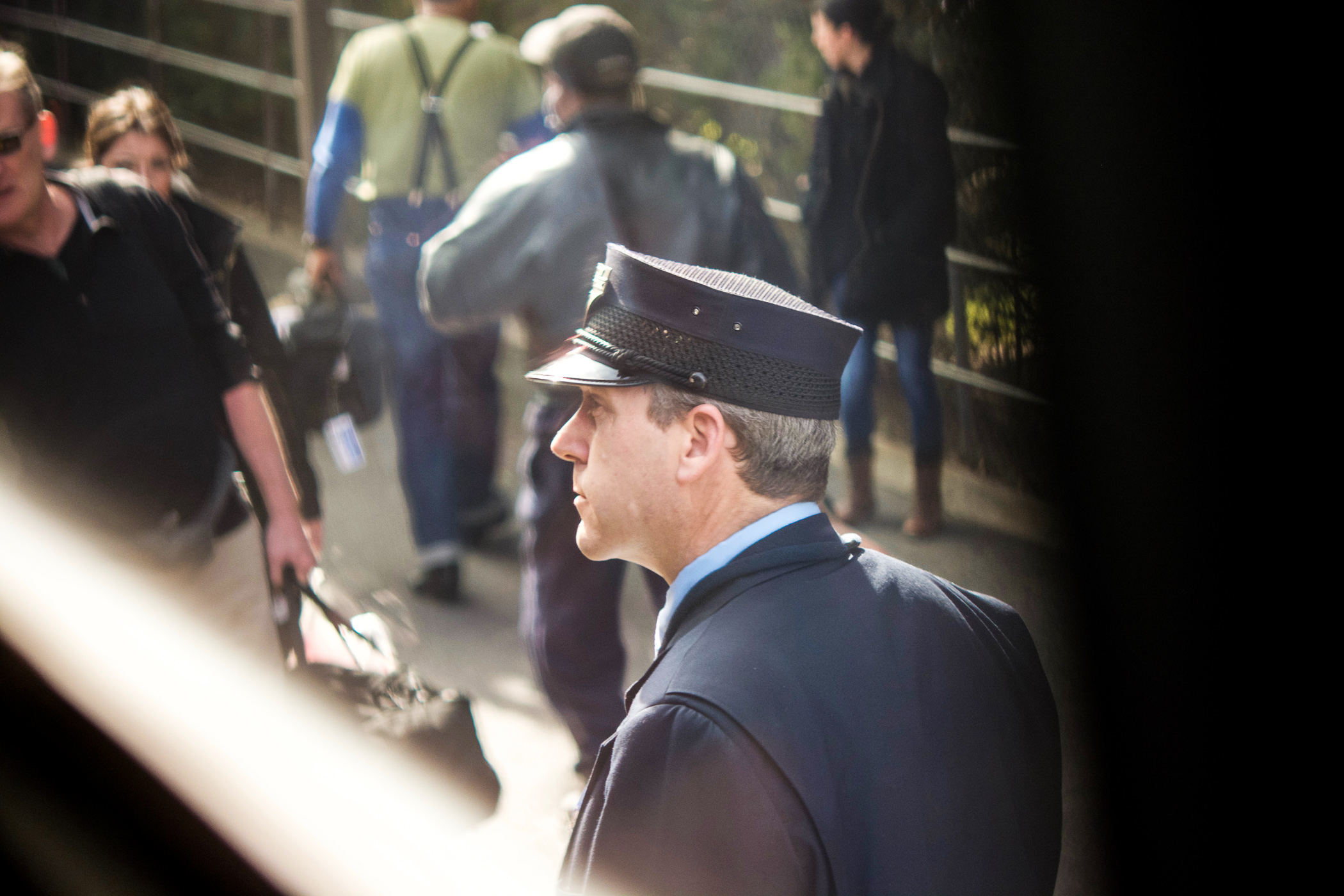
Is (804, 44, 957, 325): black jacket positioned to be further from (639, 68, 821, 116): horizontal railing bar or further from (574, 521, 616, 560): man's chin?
(639, 68, 821, 116): horizontal railing bar

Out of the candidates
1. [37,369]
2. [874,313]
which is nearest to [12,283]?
[37,369]

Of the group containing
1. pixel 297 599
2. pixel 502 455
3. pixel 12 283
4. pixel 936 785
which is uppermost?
pixel 12 283

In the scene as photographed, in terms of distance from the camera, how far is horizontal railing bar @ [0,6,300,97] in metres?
6.72

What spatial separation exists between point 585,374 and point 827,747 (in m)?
0.47

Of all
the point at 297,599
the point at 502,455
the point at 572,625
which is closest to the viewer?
the point at 297,599

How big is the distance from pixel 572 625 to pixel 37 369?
4.22ft

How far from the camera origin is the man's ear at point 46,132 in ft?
6.85

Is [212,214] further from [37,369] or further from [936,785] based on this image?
[936,785]

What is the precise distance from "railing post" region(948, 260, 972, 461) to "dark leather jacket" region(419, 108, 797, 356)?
1.16 m

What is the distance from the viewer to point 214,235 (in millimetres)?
2496

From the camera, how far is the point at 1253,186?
3.33 ft

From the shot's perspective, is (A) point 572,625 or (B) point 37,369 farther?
(A) point 572,625

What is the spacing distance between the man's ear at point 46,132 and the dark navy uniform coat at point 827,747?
1.51 m

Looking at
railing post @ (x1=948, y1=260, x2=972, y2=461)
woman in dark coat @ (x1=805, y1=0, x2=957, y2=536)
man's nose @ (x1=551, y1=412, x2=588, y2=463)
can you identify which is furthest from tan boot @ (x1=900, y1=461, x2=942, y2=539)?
man's nose @ (x1=551, y1=412, x2=588, y2=463)
